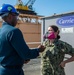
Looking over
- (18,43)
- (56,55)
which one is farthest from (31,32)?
(18,43)

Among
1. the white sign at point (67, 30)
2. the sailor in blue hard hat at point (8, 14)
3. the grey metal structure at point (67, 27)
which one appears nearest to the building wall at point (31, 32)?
the grey metal structure at point (67, 27)

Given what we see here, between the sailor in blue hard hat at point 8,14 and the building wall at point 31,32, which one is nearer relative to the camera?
the sailor in blue hard hat at point 8,14

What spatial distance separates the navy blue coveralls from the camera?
2.80 m

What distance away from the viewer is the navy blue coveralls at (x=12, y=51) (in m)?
2.80

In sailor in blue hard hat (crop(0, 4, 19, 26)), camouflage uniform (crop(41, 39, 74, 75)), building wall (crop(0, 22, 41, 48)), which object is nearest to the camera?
sailor in blue hard hat (crop(0, 4, 19, 26))

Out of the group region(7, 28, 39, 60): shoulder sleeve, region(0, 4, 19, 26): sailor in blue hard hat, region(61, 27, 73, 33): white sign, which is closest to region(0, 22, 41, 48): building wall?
region(61, 27, 73, 33): white sign

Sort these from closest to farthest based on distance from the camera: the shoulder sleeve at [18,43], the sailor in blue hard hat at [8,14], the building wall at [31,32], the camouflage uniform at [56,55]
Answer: the shoulder sleeve at [18,43] < the sailor in blue hard hat at [8,14] < the camouflage uniform at [56,55] < the building wall at [31,32]

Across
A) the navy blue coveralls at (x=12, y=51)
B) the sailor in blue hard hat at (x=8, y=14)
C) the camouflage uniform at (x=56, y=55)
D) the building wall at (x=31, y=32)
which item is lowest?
the building wall at (x=31, y=32)

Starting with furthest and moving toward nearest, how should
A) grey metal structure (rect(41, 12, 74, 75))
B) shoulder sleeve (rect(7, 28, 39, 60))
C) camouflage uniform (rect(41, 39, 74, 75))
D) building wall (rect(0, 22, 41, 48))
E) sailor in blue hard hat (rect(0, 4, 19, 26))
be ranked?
building wall (rect(0, 22, 41, 48)) → grey metal structure (rect(41, 12, 74, 75)) → camouflage uniform (rect(41, 39, 74, 75)) → sailor in blue hard hat (rect(0, 4, 19, 26)) → shoulder sleeve (rect(7, 28, 39, 60))

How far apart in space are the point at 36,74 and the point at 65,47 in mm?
4587

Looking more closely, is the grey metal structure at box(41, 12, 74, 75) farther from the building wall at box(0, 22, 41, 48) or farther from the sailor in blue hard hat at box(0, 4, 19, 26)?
the building wall at box(0, 22, 41, 48)

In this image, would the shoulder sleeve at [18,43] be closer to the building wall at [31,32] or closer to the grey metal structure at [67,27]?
the grey metal structure at [67,27]

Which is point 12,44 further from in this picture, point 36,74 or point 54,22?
point 36,74

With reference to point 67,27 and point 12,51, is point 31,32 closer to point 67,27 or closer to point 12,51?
point 67,27
